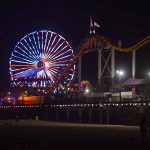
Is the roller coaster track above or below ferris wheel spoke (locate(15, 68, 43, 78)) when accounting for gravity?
above

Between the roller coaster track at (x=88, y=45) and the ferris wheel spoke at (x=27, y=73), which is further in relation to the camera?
the ferris wheel spoke at (x=27, y=73)

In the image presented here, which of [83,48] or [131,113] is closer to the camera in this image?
[131,113]

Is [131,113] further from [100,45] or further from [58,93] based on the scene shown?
[58,93]

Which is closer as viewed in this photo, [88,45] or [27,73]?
[88,45]

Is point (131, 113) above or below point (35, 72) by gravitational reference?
below

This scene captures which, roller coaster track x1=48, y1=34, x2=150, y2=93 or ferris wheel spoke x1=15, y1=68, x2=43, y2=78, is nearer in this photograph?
roller coaster track x1=48, y1=34, x2=150, y2=93

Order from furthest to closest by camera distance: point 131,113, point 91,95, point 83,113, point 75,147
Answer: point 91,95 → point 83,113 → point 131,113 → point 75,147

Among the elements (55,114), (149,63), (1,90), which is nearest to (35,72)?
(55,114)

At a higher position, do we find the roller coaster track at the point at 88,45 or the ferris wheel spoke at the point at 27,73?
the roller coaster track at the point at 88,45

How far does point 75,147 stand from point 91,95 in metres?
67.1

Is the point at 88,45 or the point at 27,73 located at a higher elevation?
the point at 88,45

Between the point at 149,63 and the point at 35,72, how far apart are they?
105ft

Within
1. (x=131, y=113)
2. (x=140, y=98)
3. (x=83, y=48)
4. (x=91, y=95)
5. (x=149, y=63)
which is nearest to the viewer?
(x=131, y=113)

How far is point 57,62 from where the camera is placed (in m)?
96.3
